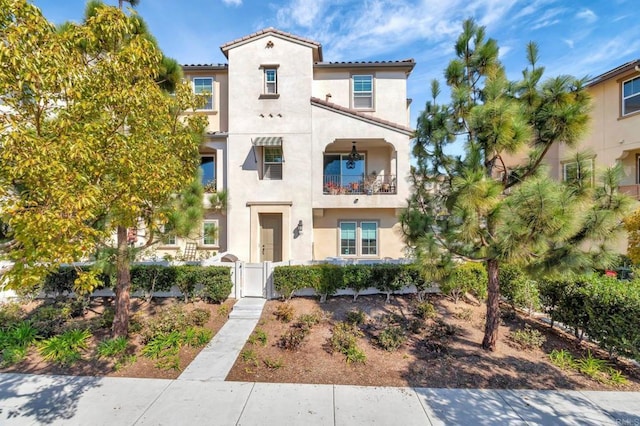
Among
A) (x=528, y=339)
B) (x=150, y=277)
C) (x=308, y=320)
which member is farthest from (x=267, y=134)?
(x=528, y=339)

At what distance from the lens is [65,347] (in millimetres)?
6859

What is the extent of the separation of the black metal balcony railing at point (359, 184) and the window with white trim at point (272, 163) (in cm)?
244

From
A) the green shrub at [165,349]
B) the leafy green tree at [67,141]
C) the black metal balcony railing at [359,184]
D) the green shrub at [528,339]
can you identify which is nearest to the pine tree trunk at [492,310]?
the green shrub at [528,339]

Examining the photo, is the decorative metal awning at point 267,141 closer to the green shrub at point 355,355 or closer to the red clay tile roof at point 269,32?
the red clay tile roof at point 269,32

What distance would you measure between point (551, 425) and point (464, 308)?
4.79m

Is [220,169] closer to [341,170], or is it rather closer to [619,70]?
[341,170]

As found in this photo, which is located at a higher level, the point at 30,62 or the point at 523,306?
the point at 30,62

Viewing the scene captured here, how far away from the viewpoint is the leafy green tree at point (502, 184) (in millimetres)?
5016

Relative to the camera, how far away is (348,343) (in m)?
6.88

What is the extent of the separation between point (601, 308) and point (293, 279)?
8233mm

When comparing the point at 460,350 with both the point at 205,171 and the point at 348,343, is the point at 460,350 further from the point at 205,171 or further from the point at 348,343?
the point at 205,171

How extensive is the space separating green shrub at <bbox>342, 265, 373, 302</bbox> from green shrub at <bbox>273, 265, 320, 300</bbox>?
1.03 metres

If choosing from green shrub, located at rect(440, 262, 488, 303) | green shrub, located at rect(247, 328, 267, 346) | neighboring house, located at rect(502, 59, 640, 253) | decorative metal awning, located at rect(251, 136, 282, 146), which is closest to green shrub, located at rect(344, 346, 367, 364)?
green shrub, located at rect(247, 328, 267, 346)

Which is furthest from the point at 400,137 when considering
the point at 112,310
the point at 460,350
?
the point at 112,310
